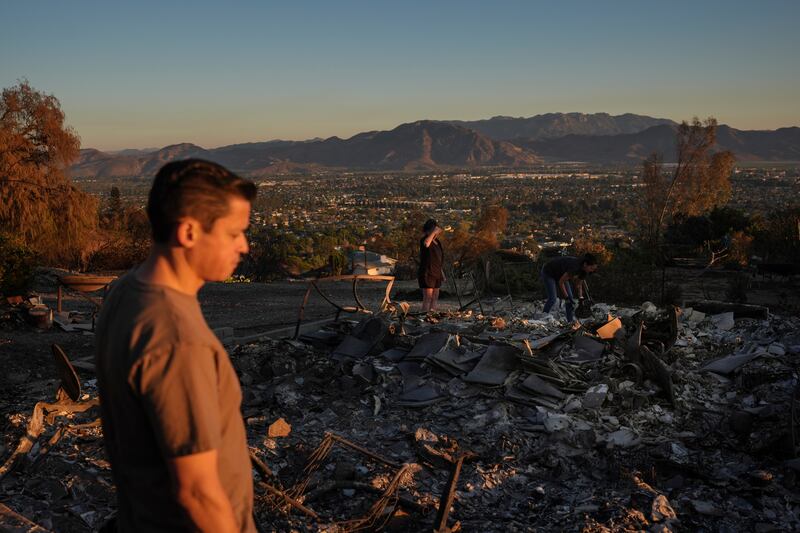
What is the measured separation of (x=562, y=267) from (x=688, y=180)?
25038 millimetres

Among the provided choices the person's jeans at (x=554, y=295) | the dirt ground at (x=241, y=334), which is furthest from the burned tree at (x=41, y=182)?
the person's jeans at (x=554, y=295)

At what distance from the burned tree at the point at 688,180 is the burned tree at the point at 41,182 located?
925 inches

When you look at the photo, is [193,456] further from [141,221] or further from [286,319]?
[141,221]

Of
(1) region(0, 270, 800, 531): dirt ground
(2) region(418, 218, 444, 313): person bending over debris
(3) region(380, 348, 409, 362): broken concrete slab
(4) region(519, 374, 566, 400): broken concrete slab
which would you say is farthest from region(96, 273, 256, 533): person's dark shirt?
(2) region(418, 218, 444, 313): person bending over debris

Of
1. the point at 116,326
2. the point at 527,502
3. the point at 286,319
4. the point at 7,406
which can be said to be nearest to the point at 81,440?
the point at 7,406

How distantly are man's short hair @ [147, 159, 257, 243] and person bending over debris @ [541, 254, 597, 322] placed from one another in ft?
27.3

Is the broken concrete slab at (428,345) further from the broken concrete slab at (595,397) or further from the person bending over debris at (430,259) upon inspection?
the person bending over debris at (430,259)

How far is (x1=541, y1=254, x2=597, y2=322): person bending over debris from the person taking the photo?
380 inches

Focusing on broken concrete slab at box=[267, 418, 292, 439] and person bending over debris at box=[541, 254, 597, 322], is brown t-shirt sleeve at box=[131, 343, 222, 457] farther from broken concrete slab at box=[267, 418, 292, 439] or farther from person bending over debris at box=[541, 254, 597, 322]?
person bending over debris at box=[541, 254, 597, 322]

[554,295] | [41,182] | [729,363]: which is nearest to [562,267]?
[554,295]

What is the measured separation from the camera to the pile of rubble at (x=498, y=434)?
4578mm

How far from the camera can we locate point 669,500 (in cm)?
490

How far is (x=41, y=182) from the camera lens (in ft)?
62.6

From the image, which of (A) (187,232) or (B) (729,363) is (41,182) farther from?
(A) (187,232)
